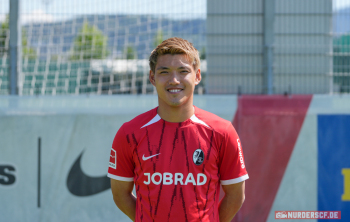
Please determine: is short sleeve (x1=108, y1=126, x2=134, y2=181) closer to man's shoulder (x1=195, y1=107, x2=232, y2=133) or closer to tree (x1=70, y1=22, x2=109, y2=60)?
man's shoulder (x1=195, y1=107, x2=232, y2=133)

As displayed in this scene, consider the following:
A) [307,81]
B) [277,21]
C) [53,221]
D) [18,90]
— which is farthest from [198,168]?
[277,21]

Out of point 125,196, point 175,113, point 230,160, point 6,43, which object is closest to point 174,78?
point 175,113

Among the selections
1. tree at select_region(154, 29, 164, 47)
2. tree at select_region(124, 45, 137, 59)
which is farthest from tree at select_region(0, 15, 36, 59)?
tree at select_region(154, 29, 164, 47)

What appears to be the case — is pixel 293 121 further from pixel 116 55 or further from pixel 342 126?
pixel 116 55

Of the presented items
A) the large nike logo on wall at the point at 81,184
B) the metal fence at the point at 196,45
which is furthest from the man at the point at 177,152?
the metal fence at the point at 196,45

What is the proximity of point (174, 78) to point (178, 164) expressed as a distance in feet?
1.43

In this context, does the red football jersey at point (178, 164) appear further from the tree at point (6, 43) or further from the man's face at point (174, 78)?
the tree at point (6, 43)

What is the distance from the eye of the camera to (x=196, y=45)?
16.1 feet

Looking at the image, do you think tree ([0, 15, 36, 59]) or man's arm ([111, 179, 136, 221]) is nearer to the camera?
man's arm ([111, 179, 136, 221])

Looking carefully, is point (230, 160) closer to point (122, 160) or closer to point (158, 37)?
point (122, 160)

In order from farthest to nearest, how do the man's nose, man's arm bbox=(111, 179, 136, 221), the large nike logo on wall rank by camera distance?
the large nike logo on wall < man's arm bbox=(111, 179, 136, 221) < the man's nose

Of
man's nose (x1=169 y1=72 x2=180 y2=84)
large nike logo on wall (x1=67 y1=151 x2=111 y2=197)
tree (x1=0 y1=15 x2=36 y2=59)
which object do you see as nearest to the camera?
man's nose (x1=169 y1=72 x2=180 y2=84)

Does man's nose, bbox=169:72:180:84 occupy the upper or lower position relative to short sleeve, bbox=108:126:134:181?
upper

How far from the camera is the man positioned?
181cm
